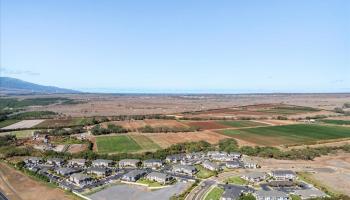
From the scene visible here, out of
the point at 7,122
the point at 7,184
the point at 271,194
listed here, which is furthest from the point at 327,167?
the point at 7,122

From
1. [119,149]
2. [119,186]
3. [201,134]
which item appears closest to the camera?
[119,186]

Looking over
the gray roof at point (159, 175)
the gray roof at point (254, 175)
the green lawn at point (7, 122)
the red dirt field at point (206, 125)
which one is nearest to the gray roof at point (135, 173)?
the gray roof at point (159, 175)

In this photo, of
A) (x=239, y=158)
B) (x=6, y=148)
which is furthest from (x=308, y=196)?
(x=6, y=148)

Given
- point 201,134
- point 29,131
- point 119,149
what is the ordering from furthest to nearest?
point 29,131, point 201,134, point 119,149

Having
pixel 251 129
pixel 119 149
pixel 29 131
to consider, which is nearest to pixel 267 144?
pixel 251 129

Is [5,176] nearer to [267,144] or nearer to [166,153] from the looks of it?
[166,153]

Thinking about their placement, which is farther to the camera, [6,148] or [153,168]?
[6,148]

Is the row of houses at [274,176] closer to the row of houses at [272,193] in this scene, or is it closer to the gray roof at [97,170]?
the row of houses at [272,193]
